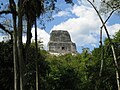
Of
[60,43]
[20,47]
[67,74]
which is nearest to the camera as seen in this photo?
[20,47]

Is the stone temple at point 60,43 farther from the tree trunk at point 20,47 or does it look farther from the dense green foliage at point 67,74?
the tree trunk at point 20,47

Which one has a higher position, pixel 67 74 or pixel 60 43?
pixel 60 43

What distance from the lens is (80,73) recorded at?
54000 millimetres

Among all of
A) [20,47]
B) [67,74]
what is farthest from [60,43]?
[20,47]

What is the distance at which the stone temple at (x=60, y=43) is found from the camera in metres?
142

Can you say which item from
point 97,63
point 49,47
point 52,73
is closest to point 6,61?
point 52,73

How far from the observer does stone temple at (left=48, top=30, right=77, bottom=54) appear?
14188cm

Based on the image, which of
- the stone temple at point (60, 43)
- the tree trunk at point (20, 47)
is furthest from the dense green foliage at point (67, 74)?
the stone temple at point (60, 43)

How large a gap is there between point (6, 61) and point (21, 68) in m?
21.0

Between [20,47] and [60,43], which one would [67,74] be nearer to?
[20,47]

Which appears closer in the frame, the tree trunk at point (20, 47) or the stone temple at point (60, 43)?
the tree trunk at point (20, 47)

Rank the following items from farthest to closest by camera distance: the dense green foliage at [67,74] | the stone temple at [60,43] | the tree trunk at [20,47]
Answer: the stone temple at [60,43], the dense green foliage at [67,74], the tree trunk at [20,47]

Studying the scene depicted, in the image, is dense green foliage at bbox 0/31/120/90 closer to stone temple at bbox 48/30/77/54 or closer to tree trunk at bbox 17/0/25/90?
tree trunk at bbox 17/0/25/90

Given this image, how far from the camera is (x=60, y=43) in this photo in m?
144
